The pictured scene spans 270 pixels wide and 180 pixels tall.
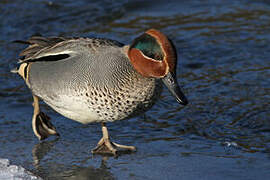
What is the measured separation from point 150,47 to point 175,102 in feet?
5.88

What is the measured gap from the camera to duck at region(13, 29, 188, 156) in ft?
13.6

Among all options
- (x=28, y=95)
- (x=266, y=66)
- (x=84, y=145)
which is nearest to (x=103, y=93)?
(x=84, y=145)

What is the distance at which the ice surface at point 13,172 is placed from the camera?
3.81 meters

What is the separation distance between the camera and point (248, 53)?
692cm

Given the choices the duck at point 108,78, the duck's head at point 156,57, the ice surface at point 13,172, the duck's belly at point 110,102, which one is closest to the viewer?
the ice surface at point 13,172

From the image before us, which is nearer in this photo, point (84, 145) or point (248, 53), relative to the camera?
point (84, 145)

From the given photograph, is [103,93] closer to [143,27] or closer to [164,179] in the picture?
[164,179]

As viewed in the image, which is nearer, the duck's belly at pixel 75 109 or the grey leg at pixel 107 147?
the duck's belly at pixel 75 109

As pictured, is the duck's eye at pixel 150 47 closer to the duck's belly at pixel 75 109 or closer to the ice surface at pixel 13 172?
the duck's belly at pixel 75 109

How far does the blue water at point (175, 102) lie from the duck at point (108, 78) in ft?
1.23

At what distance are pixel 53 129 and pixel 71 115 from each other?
1.75 ft

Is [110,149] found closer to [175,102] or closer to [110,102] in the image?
[110,102]

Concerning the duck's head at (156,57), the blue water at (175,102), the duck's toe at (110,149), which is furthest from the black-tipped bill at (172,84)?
the duck's toe at (110,149)

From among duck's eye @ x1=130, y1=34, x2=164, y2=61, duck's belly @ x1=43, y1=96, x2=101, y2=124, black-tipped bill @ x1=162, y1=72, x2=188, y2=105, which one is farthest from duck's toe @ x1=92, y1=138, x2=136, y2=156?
duck's eye @ x1=130, y1=34, x2=164, y2=61
